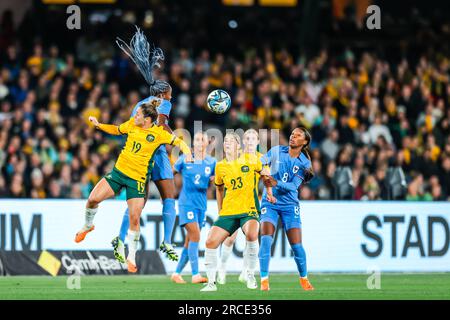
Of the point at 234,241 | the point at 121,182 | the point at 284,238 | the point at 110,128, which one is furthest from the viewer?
the point at 284,238

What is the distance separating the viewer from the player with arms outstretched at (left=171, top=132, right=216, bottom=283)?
19.0 meters

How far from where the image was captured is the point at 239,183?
661 inches

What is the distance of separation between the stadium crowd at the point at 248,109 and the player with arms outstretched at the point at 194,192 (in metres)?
3.53

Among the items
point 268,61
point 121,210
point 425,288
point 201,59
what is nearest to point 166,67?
point 201,59

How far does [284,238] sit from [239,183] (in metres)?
5.62

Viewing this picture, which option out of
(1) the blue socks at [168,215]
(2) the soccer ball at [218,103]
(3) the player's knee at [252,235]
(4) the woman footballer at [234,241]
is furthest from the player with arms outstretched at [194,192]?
(3) the player's knee at [252,235]

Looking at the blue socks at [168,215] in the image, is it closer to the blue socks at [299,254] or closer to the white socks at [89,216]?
the white socks at [89,216]

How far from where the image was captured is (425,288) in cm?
1838

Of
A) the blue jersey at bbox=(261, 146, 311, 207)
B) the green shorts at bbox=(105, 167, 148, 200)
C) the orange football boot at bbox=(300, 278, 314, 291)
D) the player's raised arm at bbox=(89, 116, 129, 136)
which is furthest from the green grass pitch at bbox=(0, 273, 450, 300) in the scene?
the player's raised arm at bbox=(89, 116, 129, 136)

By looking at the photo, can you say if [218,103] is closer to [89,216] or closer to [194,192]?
[89,216]

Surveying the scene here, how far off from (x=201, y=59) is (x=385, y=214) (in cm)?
759

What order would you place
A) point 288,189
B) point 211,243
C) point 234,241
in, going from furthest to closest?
point 234,241 → point 288,189 → point 211,243

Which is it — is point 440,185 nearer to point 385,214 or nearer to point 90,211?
point 385,214

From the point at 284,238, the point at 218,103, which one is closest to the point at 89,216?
the point at 218,103
